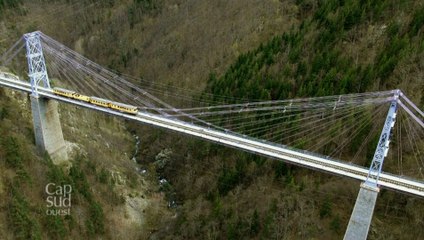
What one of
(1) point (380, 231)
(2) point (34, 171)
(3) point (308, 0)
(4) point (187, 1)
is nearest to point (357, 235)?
(1) point (380, 231)

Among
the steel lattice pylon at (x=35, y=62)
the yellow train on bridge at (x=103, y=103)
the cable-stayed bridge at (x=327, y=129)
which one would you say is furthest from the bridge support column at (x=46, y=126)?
the yellow train on bridge at (x=103, y=103)

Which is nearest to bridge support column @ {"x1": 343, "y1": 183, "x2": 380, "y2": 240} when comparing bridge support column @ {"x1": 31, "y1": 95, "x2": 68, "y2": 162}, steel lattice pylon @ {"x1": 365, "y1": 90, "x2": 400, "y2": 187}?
steel lattice pylon @ {"x1": 365, "y1": 90, "x2": 400, "y2": 187}

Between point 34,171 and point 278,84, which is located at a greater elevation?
point 278,84

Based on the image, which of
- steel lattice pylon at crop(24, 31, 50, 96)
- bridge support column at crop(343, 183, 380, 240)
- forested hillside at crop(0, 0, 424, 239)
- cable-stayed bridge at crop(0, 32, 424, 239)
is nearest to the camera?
bridge support column at crop(343, 183, 380, 240)

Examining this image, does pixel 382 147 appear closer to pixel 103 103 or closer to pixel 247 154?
pixel 247 154

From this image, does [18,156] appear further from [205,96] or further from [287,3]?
[287,3]

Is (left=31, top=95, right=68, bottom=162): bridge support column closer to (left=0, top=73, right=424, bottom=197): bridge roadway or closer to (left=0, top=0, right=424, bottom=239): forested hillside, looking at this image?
Result: (left=0, top=73, right=424, bottom=197): bridge roadway
